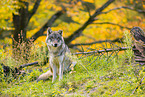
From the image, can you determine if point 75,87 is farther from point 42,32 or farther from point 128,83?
point 42,32

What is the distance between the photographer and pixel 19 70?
7.52 meters

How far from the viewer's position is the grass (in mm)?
4719

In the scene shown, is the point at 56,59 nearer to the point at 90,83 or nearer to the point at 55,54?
the point at 55,54

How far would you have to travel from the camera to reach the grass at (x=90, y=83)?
15.5ft

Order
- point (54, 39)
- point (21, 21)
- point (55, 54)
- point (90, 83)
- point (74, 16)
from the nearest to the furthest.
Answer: point (90, 83) < point (54, 39) < point (55, 54) < point (21, 21) < point (74, 16)

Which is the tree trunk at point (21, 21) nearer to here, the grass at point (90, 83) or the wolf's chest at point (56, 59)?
the grass at point (90, 83)

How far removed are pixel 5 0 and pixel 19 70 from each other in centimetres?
537

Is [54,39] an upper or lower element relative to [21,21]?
lower

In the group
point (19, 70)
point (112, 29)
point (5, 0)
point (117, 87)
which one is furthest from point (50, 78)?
point (112, 29)

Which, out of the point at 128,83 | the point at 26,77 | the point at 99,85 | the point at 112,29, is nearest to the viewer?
the point at 128,83

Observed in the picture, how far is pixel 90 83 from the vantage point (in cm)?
543

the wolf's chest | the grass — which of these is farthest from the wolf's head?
the grass

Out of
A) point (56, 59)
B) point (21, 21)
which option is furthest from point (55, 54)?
point (21, 21)

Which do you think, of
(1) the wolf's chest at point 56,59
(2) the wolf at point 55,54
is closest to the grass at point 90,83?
(2) the wolf at point 55,54
